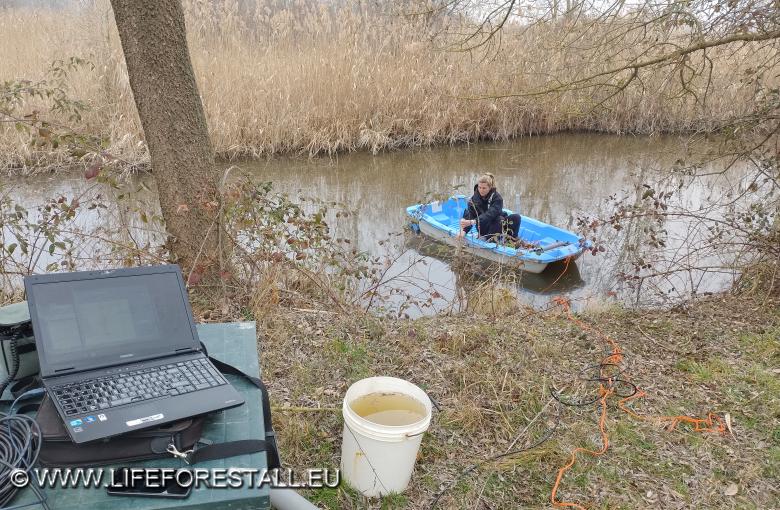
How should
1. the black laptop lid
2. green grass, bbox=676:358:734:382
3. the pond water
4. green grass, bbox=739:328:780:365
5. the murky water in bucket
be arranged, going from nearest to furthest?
the black laptop lid → the murky water in bucket → green grass, bbox=676:358:734:382 → green grass, bbox=739:328:780:365 → the pond water

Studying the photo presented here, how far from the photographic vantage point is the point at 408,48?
35.9 feet

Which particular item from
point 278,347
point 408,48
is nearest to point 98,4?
point 408,48

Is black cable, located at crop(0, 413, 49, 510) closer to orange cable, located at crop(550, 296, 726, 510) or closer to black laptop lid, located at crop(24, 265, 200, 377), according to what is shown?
black laptop lid, located at crop(24, 265, 200, 377)

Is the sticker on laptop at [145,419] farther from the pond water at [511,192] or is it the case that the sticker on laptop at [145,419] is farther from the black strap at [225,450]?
the pond water at [511,192]

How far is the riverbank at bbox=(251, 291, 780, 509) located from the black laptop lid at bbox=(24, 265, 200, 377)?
93cm

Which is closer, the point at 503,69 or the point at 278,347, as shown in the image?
the point at 278,347

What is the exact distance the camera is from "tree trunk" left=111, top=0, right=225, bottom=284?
3377 mm

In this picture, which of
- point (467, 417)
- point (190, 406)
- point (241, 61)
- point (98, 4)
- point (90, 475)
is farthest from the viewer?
point (241, 61)

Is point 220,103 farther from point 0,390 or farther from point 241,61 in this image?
point 0,390

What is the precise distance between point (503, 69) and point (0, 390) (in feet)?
34.8

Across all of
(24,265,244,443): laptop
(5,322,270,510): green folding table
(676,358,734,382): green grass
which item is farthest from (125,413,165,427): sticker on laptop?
(676,358,734,382): green grass

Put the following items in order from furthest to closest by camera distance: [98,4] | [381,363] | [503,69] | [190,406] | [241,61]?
[503,69] → [241,61] → [98,4] → [381,363] → [190,406]

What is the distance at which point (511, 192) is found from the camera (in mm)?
9680

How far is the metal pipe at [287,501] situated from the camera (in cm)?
203
